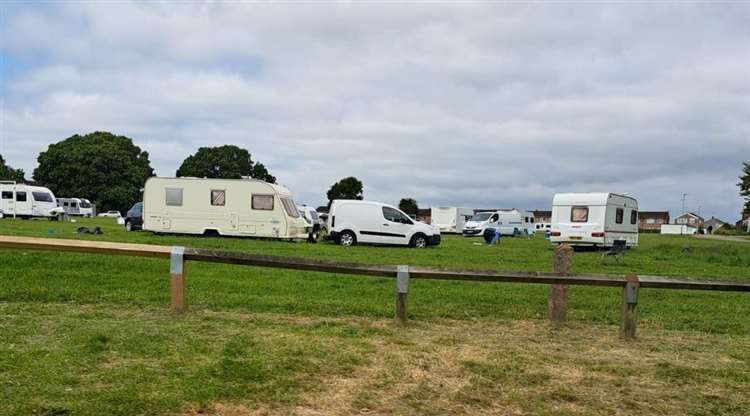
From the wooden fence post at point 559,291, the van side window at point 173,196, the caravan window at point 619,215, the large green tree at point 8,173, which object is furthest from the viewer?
the large green tree at point 8,173

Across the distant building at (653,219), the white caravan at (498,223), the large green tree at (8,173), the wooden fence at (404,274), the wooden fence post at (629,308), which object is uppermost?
the large green tree at (8,173)

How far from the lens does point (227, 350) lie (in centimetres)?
449

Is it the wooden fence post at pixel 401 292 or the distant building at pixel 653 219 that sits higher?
the distant building at pixel 653 219

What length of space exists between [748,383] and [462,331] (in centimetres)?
235

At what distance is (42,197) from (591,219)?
3118cm

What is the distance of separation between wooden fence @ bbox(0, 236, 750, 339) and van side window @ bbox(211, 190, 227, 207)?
54.1ft

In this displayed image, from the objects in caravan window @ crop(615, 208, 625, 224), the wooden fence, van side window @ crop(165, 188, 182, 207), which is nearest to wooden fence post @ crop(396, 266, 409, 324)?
the wooden fence

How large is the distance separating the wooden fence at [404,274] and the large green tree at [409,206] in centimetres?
7933

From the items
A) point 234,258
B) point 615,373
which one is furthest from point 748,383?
point 234,258

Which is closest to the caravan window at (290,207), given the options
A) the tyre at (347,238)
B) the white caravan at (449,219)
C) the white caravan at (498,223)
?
the tyre at (347,238)

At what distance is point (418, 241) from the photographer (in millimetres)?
22781

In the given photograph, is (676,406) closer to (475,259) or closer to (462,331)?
(462,331)

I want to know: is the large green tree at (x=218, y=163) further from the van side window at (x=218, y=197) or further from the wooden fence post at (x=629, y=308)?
the wooden fence post at (x=629, y=308)

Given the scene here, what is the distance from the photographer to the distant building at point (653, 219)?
12275cm
